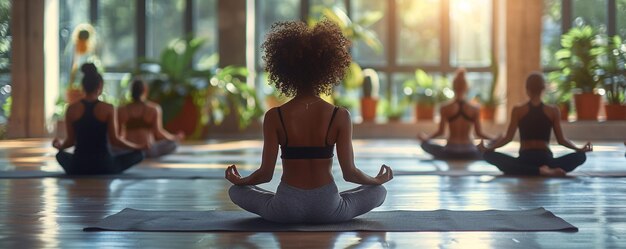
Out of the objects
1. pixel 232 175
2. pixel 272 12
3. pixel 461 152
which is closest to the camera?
pixel 232 175

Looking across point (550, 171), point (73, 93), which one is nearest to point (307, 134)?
point (550, 171)

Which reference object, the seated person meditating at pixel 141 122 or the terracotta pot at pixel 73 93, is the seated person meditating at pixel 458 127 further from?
the terracotta pot at pixel 73 93

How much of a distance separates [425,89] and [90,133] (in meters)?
8.58

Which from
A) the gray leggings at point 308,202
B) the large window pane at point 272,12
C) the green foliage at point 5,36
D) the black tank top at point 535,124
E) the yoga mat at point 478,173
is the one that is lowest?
the yoga mat at point 478,173

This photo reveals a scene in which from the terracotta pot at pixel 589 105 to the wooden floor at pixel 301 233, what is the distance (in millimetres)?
4702

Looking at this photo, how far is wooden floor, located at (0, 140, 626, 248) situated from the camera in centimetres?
394

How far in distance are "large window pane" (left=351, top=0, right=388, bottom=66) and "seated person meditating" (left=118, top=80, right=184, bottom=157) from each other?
6.49 metres

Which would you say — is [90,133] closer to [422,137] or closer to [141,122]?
[141,122]

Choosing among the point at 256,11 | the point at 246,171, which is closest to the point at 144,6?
the point at 256,11

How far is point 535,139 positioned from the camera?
291 inches

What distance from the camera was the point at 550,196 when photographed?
231 inches

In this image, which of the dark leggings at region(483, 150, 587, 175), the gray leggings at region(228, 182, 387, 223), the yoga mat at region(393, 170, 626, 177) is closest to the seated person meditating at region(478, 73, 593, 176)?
the dark leggings at region(483, 150, 587, 175)

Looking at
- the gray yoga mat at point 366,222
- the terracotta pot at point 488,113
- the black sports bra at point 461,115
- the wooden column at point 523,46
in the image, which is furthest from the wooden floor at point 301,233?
the terracotta pot at point 488,113

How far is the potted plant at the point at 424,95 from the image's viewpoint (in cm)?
1517
